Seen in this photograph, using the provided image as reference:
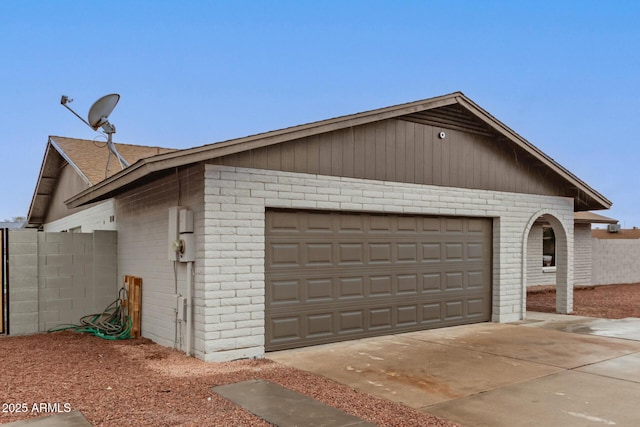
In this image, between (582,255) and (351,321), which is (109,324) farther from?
(582,255)

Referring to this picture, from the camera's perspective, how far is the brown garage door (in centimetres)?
793

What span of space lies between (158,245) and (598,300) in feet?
41.8

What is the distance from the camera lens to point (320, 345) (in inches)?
323

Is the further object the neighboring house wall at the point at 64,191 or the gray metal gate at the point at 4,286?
the neighboring house wall at the point at 64,191

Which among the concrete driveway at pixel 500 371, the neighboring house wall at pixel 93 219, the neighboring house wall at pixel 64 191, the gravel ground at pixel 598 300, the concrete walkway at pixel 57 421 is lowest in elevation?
the gravel ground at pixel 598 300

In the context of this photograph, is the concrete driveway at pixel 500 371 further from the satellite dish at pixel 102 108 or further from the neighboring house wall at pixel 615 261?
the neighboring house wall at pixel 615 261

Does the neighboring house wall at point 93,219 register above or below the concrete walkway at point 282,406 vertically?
above

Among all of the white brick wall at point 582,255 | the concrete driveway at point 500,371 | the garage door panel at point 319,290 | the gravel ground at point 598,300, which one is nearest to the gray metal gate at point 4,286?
the concrete driveway at point 500,371

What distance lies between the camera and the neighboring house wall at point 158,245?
752 centimetres

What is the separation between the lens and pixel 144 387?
Answer: 5.76 metres

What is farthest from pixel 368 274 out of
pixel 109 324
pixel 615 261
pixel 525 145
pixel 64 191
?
pixel 615 261

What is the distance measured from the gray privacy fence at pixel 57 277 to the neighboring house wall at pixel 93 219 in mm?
957

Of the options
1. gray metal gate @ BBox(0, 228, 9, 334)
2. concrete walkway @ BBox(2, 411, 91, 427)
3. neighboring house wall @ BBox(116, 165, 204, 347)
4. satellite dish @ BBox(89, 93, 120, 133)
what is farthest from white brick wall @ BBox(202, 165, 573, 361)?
satellite dish @ BBox(89, 93, 120, 133)

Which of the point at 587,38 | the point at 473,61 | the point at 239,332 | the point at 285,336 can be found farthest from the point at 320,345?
the point at 587,38
